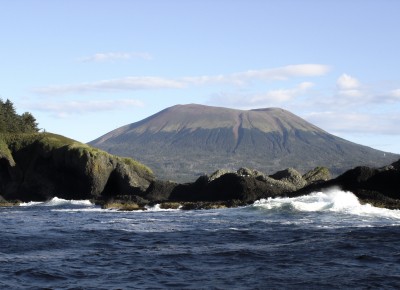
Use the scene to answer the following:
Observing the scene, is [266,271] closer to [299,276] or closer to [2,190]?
[299,276]

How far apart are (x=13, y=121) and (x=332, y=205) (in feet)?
255

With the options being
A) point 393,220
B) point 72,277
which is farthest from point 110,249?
point 393,220

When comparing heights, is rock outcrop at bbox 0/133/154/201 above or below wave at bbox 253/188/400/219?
above

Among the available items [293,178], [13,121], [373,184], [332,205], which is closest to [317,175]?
[293,178]

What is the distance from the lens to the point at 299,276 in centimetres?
2183

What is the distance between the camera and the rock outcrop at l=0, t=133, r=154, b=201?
280ft

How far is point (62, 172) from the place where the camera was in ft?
293

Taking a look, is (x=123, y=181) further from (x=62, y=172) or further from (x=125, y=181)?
(x=62, y=172)

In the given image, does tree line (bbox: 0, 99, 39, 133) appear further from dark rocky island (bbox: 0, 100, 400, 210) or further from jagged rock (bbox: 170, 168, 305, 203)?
jagged rock (bbox: 170, 168, 305, 203)

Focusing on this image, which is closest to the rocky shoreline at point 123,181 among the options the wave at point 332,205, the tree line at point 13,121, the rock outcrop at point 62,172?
the rock outcrop at point 62,172

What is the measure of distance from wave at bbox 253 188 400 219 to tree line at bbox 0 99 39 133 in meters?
64.4

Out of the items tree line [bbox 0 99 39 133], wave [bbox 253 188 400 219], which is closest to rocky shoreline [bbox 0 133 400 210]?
wave [bbox 253 188 400 219]

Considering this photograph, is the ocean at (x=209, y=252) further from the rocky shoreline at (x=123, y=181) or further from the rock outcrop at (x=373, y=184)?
the rocky shoreline at (x=123, y=181)

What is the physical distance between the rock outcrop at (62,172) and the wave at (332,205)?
30.8 metres
